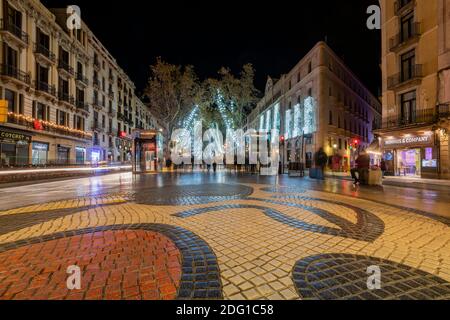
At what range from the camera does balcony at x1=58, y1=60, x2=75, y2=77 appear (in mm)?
25805

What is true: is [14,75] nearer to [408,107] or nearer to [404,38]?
Answer: [404,38]

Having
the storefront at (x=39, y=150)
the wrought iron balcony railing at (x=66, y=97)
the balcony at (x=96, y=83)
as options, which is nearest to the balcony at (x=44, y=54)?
the wrought iron balcony railing at (x=66, y=97)

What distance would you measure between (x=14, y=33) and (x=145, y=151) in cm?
1559

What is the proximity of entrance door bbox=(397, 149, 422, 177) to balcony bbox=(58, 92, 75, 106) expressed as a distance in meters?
37.4

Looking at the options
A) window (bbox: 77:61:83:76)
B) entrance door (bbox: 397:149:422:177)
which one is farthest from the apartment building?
window (bbox: 77:61:83:76)

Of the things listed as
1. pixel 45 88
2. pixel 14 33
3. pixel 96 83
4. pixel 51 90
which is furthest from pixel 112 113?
pixel 14 33

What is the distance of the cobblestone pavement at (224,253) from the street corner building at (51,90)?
1296cm

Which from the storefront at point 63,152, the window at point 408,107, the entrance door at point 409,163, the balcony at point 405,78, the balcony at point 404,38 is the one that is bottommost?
the entrance door at point 409,163

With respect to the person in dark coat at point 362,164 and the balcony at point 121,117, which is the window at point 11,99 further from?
the person in dark coat at point 362,164

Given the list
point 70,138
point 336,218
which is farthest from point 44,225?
point 70,138

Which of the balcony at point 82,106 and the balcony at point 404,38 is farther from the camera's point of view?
the balcony at point 82,106

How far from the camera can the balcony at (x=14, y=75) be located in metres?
18.5

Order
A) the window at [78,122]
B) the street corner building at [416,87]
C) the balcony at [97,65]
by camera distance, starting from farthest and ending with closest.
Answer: the balcony at [97,65]
the window at [78,122]
the street corner building at [416,87]
